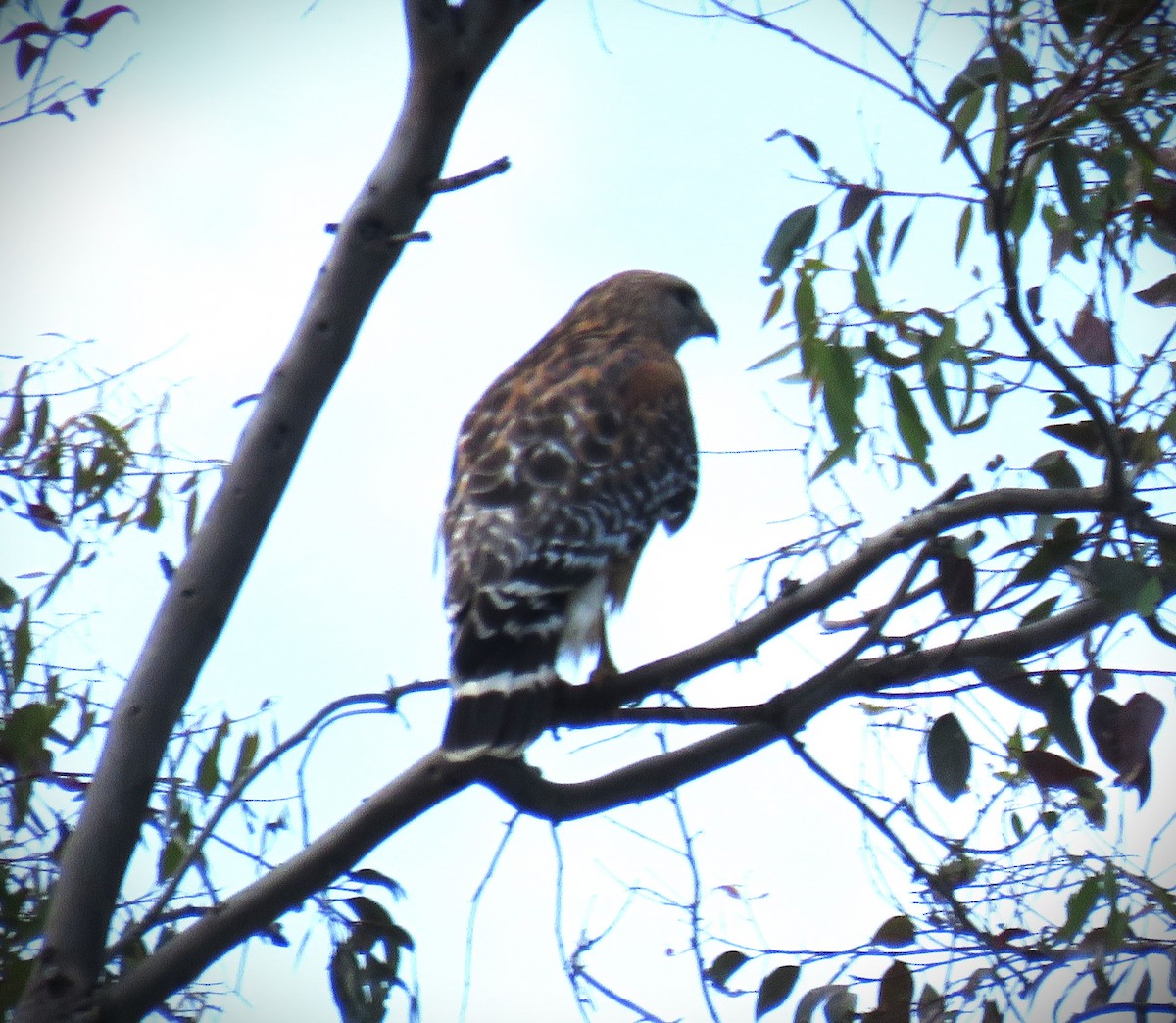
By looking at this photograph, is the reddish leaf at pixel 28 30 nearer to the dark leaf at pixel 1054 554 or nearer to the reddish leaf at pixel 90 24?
the reddish leaf at pixel 90 24

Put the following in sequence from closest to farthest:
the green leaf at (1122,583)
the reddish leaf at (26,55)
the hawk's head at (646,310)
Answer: the green leaf at (1122,583) → the reddish leaf at (26,55) → the hawk's head at (646,310)

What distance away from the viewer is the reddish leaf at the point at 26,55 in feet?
9.29

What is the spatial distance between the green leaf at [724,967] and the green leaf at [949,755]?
0.51 metres

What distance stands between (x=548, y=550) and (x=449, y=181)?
86 cm

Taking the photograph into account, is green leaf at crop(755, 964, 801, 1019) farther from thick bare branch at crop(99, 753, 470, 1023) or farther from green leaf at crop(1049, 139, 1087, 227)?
green leaf at crop(1049, 139, 1087, 227)

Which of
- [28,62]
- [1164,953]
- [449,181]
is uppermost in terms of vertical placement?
[28,62]

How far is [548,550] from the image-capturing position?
9.16 ft

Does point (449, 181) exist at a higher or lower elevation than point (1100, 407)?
higher

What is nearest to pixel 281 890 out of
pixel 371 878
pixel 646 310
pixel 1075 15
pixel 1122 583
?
pixel 371 878

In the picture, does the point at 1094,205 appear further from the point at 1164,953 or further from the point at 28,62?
the point at 28,62

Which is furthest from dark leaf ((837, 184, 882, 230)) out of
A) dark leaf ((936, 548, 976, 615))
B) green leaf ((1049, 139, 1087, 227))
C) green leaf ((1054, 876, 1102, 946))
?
green leaf ((1054, 876, 1102, 946))

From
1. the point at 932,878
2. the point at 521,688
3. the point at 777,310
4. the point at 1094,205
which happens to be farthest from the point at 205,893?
the point at 1094,205

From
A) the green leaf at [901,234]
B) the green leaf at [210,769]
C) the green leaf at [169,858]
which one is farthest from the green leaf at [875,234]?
the green leaf at [169,858]

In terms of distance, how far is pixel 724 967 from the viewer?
243cm
